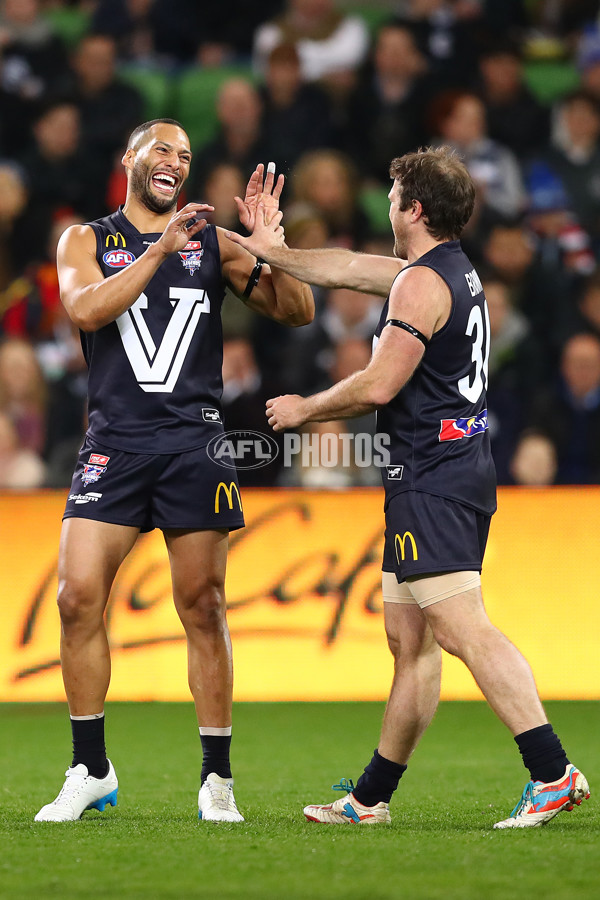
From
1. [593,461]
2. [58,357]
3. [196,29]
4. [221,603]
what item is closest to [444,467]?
[221,603]

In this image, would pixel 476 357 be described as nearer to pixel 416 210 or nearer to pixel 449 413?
pixel 449 413

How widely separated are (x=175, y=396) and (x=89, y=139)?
7188 millimetres

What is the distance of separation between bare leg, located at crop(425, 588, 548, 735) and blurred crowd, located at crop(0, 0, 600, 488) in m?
3.92

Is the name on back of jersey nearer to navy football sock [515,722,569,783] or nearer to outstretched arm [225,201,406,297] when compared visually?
outstretched arm [225,201,406,297]

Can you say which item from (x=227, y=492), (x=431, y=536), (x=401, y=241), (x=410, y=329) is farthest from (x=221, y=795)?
(x=401, y=241)

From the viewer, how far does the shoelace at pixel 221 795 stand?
4246 mm

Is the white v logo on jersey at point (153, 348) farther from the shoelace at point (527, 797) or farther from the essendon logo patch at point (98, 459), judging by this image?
the shoelace at point (527, 797)

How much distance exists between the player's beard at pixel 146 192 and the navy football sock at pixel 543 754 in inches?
86.8

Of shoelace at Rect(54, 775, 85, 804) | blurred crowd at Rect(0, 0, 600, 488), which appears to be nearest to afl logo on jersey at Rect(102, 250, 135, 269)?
shoelace at Rect(54, 775, 85, 804)

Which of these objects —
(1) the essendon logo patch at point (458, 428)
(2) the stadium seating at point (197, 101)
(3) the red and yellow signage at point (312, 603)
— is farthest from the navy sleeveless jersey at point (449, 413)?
(2) the stadium seating at point (197, 101)

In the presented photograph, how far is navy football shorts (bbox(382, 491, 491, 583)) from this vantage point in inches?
157

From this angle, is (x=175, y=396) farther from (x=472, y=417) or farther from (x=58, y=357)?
(x=58, y=357)

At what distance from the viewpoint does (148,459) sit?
4375 millimetres

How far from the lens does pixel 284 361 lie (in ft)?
30.8
